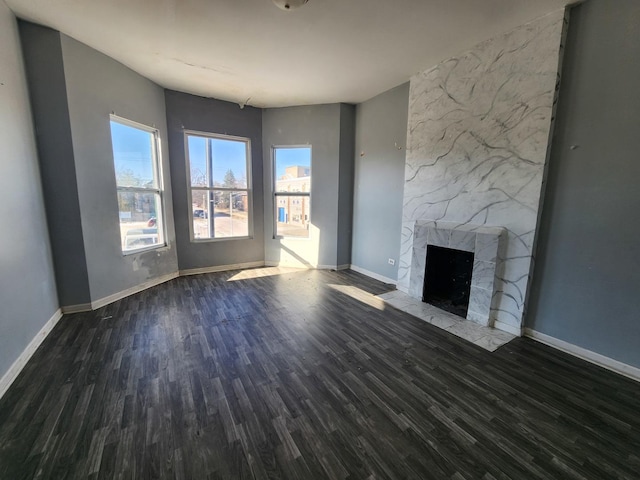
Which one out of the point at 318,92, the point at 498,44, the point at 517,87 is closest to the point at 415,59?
the point at 498,44

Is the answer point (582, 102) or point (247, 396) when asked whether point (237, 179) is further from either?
point (582, 102)

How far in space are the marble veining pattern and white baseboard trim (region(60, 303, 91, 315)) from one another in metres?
4.41

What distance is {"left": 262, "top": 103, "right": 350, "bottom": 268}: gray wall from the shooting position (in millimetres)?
4699

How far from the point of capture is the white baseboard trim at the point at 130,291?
321cm

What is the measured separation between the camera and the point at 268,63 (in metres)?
3.20

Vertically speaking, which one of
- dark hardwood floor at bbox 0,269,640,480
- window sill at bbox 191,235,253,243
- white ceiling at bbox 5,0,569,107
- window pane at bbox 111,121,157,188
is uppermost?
white ceiling at bbox 5,0,569,107

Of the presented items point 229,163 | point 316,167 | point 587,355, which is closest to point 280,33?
point 316,167

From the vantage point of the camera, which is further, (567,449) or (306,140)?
(306,140)

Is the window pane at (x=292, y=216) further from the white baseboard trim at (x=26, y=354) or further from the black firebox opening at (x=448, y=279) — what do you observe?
the white baseboard trim at (x=26, y=354)

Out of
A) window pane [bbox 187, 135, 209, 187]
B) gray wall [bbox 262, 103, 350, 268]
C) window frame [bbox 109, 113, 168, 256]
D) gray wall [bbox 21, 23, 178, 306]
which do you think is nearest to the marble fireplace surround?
gray wall [bbox 262, 103, 350, 268]

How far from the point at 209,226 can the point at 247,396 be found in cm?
356

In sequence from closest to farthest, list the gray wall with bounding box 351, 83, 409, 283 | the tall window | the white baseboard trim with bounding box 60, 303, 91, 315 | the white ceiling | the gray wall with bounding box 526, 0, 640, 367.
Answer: the gray wall with bounding box 526, 0, 640, 367
the white ceiling
the white baseboard trim with bounding box 60, 303, 91, 315
the gray wall with bounding box 351, 83, 409, 283
the tall window

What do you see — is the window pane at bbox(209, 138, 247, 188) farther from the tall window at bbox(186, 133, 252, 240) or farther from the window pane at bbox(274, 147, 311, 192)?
the window pane at bbox(274, 147, 311, 192)

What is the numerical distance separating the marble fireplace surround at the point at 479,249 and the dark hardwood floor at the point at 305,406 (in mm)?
487
